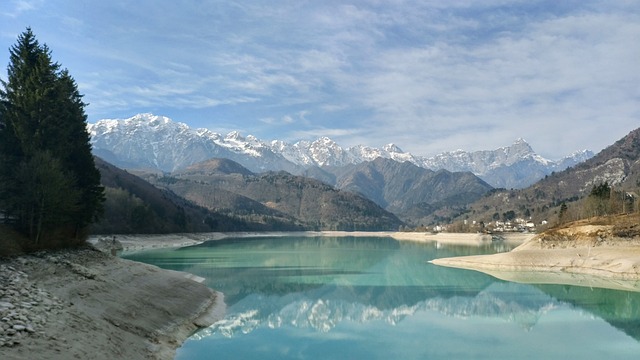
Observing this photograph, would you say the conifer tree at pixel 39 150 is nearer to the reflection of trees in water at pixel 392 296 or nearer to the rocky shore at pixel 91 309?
the rocky shore at pixel 91 309

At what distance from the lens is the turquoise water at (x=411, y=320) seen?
27.4 m

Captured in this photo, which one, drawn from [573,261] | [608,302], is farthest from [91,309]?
[573,261]

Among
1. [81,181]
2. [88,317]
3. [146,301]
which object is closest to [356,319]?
[146,301]

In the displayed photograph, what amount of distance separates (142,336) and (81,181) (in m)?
25.8

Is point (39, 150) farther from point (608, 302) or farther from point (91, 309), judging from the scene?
point (608, 302)

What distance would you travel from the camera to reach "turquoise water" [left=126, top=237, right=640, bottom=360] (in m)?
27.4

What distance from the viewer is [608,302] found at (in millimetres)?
46688

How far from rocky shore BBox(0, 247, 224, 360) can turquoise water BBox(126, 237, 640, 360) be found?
7.54ft

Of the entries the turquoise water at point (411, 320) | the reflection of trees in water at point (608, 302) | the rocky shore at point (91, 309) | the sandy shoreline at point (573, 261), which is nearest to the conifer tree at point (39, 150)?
the rocky shore at point (91, 309)

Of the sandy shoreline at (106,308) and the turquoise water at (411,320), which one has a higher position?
the sandy shoreline at (106,308)

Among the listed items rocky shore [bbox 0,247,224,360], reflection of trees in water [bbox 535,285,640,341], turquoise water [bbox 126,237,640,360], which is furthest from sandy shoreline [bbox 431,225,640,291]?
rocky shore [bbox 0,247,224,360]

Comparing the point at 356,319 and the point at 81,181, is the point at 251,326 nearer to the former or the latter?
the point at 356,319

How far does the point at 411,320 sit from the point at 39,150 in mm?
32249

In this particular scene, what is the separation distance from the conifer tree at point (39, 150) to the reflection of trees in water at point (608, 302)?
140 feet
